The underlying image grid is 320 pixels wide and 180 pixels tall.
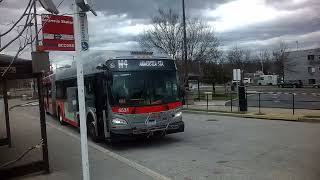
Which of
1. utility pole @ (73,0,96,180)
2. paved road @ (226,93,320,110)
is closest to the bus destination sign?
utility pole @ (73,0,96,180)

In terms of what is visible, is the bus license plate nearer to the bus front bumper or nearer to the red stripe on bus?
the bus front bumper

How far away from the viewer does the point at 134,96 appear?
13289 millimetres

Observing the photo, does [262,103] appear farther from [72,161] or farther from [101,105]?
Answer: [72,161]

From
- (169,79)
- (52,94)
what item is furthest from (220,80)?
(169,79)

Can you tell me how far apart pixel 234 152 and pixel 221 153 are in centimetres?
35

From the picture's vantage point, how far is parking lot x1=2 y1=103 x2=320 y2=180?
9430 mm

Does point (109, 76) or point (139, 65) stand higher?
point (139, 65)

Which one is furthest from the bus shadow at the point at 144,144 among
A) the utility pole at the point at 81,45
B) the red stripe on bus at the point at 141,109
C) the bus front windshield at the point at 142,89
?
the utility pole at the point at 81,45

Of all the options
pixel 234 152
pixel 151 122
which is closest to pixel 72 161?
pixel 151 122

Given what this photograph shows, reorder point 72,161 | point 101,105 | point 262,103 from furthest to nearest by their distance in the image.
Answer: point 262,103 < point 101,105 < point 72,161

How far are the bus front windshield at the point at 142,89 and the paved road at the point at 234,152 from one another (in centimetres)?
146

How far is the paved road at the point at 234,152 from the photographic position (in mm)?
9344

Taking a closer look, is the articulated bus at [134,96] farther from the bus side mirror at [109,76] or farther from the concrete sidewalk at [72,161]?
the concrete sidewalk at [72,161]

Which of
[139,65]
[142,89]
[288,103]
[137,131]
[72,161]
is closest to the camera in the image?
[72,161]
